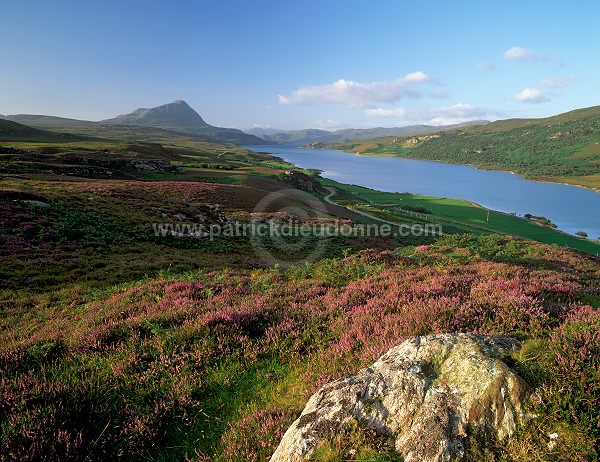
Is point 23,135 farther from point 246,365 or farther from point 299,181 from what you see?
point 246,365

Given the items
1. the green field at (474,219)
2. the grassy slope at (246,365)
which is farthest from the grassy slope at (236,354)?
the green field at (474,219)

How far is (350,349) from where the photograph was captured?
19.5ft

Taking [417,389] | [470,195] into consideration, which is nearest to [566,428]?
[417,389]

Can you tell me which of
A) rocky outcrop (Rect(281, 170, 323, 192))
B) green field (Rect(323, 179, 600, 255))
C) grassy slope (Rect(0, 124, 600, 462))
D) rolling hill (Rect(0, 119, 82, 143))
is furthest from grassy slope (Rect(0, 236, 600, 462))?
rolling hill (Rect(0, 119, 82, 143))

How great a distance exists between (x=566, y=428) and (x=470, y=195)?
191 m

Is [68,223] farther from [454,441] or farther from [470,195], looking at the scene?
[470,195]

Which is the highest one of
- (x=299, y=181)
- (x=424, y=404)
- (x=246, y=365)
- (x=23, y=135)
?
(x=23, y=135)

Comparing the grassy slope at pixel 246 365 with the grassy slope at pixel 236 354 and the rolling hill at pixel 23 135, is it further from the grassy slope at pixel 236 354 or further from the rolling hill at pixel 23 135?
the rolling hill at pixel 23 135

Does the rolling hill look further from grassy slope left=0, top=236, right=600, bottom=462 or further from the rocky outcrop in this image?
grassy slope left=0, top=236, right=600, bottom=462

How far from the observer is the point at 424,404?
3.95 meters

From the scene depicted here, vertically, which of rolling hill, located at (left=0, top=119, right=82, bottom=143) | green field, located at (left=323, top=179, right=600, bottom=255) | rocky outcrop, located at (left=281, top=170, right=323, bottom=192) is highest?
rolling hill, located at (left=0, top=119, right=82, bottom=143)

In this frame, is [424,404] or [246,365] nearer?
[424,404]

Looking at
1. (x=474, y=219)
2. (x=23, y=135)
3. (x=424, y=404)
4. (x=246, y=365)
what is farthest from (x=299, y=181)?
(x=424, y=404)

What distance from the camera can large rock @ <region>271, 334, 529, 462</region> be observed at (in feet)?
11.9
